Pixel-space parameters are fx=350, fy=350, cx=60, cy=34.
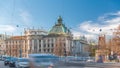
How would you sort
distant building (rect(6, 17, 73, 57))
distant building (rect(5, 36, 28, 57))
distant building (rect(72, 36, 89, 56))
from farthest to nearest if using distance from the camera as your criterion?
distant building (rect(5, 36, 28, 57))
distant building (rect(72, 36, 89, 56))
distant building (rect(6, 17, 73, 57))

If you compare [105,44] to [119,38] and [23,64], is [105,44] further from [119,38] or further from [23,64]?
[23,64]

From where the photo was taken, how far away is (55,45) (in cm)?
6656

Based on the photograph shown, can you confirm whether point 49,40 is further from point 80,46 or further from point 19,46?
point 19,46

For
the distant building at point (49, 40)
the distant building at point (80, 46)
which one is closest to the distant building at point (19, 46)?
the distant building at point (49, 40)

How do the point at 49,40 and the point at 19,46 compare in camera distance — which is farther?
the point at 19,46

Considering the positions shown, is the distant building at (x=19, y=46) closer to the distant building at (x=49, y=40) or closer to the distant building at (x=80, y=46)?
the distant building at (x=49, y=40)

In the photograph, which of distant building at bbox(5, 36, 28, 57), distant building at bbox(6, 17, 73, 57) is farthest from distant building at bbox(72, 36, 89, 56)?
distant building at bbox(5, 36, 28, 57)

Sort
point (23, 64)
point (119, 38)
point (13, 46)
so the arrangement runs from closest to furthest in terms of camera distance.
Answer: point (23, 64), point (119, 38), point (13, 46)

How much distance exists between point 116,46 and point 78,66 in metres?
36.3

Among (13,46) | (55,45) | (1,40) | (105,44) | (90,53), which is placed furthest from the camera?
(1,40)

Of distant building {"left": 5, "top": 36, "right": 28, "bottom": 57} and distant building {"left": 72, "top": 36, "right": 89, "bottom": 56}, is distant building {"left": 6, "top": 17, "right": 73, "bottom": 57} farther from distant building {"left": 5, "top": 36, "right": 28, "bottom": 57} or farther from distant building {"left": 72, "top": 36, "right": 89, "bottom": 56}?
distant building {"left": 72, "top": 36, "right": 89, "bottom": 56}

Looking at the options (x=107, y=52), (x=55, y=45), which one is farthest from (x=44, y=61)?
(x=55, y=45)

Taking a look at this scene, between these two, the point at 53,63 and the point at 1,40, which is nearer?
the point at 53,63

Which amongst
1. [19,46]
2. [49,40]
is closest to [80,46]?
[49,40]
